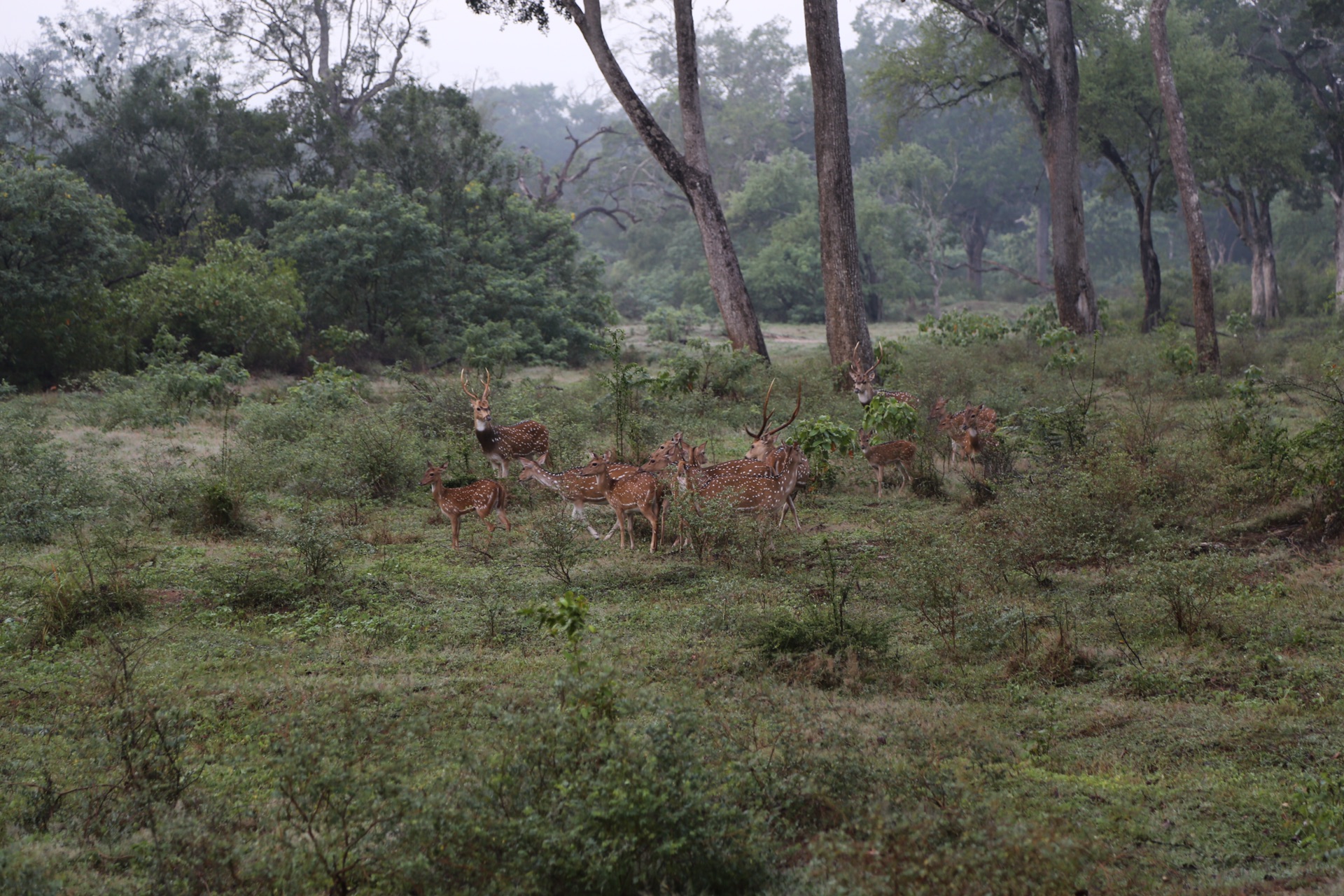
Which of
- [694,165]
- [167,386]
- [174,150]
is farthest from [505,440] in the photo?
[174,150]

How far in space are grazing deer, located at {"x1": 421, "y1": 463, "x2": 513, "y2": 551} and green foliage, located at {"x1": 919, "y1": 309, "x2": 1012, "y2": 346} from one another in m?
13.2

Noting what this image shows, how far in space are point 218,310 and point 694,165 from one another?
8.65 meters

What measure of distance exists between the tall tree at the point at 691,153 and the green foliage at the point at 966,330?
12.5 ft

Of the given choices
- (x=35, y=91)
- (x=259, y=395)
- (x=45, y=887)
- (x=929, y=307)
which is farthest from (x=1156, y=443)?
(x=929, y=307)

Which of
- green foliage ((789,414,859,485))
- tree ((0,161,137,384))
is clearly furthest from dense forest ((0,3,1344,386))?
Answer: green foliage ((789,414,859,485))

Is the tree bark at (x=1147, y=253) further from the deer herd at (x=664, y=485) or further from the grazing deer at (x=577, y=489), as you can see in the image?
the grazing deer at (x=577, y=489)

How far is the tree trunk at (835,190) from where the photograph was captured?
16.5 metres

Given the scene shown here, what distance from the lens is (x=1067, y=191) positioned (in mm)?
22359

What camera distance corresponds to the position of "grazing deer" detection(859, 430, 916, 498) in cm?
1017

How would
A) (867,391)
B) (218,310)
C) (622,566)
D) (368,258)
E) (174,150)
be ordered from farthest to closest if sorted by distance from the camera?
(174,150) < (368,258) < (218,310) < (867,391) < (622,566)

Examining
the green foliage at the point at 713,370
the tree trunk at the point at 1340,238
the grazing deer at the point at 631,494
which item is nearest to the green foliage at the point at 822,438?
the grazing deer at the point at 631,494

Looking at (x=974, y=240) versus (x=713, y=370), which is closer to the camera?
(x=713, y=370)

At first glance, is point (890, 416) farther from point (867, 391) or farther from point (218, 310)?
point (218, 310)

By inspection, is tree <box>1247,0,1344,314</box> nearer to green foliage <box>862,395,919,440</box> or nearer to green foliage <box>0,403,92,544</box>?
green foliage <box>862,395,919,440</box>
